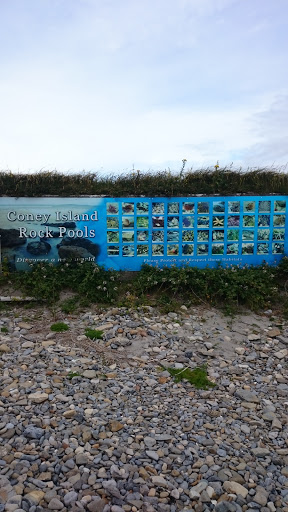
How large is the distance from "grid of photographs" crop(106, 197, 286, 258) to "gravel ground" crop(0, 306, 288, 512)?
2734 millimetres

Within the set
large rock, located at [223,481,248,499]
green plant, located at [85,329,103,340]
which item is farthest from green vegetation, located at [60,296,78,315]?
large rock, located at [223,481,248,499]

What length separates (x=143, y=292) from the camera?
8.90m

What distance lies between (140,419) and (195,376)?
1401mm

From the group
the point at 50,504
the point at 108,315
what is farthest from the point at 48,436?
the point at 108,315

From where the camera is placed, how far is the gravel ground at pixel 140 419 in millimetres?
3551

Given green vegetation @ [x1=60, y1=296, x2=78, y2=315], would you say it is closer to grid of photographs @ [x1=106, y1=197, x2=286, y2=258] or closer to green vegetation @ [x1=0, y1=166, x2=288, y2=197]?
grid of photographs @ [x1=106, y1=197, x2=286, y2=258]

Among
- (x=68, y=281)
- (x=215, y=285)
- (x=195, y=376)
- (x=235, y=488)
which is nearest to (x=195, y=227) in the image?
(x=215, y=285)

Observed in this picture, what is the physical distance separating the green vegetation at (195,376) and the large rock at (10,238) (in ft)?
18.6

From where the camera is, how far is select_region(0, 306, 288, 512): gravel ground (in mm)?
3551

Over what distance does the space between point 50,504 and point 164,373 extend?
8.97ft

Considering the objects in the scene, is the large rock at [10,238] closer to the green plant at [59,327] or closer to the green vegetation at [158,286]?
the green vegetation at [158,286]

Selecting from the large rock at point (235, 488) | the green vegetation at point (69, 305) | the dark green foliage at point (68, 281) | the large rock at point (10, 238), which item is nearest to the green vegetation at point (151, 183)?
the large rock at point (10, 238)

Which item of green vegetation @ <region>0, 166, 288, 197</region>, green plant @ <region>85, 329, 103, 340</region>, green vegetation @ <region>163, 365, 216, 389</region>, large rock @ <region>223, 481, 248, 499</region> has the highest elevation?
green vegetation @ <region>0, 166, 288, 197</region>

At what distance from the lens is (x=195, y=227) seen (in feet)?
32.0
